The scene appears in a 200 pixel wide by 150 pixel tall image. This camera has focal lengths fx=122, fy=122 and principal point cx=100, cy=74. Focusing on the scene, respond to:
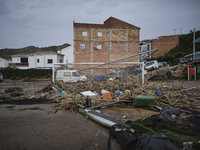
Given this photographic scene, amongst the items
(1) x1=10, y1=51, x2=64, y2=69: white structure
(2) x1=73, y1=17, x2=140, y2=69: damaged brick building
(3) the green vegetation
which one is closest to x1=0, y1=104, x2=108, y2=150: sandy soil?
(2) x1=73, y1=17, x2=140, y2=69: damaged brick building

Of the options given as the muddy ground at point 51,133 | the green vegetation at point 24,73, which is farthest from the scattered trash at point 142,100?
the green vegetation at point 24,73

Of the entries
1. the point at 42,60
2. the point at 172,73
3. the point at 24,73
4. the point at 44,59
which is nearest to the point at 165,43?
the point at 172,73

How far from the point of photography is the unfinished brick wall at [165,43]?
30797mm

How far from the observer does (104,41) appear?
24.2 m

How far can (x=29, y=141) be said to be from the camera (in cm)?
178

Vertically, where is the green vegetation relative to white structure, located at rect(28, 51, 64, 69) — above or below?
below

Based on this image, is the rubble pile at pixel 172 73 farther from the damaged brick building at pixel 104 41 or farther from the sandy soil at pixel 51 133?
the sandy soil at pixel 51 133

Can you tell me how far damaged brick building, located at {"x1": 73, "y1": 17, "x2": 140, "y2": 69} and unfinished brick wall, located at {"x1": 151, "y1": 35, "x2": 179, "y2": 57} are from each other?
842 cm

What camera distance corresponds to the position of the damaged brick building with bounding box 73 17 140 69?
76.8 ft

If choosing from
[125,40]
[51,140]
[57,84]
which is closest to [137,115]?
[51,140]

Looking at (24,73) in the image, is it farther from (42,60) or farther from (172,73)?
(172,73)

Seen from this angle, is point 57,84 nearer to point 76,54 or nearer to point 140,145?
point 140,145

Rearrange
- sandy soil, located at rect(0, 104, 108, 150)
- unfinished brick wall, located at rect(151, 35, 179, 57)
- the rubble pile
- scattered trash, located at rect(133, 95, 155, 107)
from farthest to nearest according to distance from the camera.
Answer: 1. unfinished brick wall, located at rect(151, 35, 179, 57)
2. the rubble pile
3. scattered trash, located at rect(133, 95, 155, 107)
4. sandy soil, located at rect(0, 104, 108, 150)

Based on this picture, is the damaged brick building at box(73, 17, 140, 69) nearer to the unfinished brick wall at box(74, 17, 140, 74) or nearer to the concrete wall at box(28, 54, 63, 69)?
the unfinished brick wall at box(74, 17, 140, 74)
